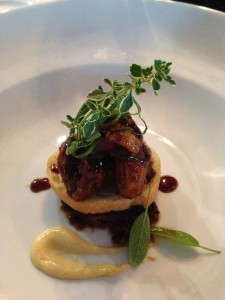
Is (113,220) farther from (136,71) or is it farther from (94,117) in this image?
(136,71)

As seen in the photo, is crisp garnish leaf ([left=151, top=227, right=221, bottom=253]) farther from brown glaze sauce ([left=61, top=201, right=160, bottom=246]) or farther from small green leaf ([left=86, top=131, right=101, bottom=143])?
small green leaf ([left=86, top=131, right=101, bottom=143])

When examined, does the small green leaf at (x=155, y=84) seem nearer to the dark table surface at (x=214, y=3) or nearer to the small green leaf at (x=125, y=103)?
the small green leaf at (x=125, y=103)

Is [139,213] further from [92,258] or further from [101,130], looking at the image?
[101,130]

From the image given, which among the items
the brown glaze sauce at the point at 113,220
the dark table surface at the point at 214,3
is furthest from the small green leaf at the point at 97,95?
the dark table surface at the point at 214,3

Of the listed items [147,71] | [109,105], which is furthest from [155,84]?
[109,105]

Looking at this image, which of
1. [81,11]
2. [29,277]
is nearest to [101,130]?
[29,277]
